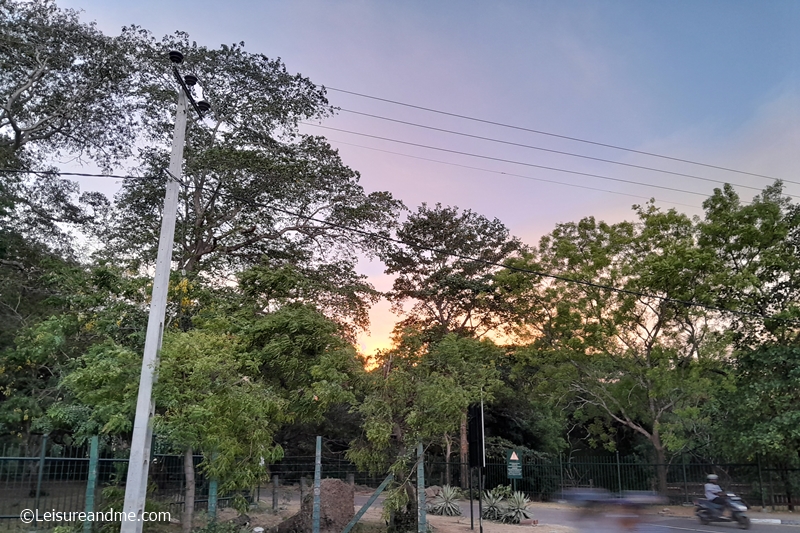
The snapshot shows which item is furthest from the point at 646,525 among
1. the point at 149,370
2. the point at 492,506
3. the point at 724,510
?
the point at 149,370

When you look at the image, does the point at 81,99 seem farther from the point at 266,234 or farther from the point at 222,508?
the point at 222,508

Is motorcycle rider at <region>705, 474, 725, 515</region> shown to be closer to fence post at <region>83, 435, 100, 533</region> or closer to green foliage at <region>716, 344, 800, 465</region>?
green foliage at <region>716, 344, 800, 465</region>

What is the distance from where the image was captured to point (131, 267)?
45.3 feet

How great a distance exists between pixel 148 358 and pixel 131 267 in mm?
6819

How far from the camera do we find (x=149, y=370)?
7.89m

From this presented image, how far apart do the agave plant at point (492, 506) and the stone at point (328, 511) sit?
5.97 meters

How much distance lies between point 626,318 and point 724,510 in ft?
27.8

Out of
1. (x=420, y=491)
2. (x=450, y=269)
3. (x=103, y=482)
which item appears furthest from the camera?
(x=450, y=269)

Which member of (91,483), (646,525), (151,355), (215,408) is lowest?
(646,525)

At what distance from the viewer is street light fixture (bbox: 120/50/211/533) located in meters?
7.46

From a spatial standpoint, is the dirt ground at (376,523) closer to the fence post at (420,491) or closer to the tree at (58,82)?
the fence post at (420,491)

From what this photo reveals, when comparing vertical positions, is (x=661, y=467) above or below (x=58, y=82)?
below

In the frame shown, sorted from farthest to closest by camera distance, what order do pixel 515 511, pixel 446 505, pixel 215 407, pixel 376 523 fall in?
pixel 446 505
pixel 515 511
pixel 376 523
pixel 215 407

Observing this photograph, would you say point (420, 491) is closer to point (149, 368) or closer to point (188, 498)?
point (188, 498)
